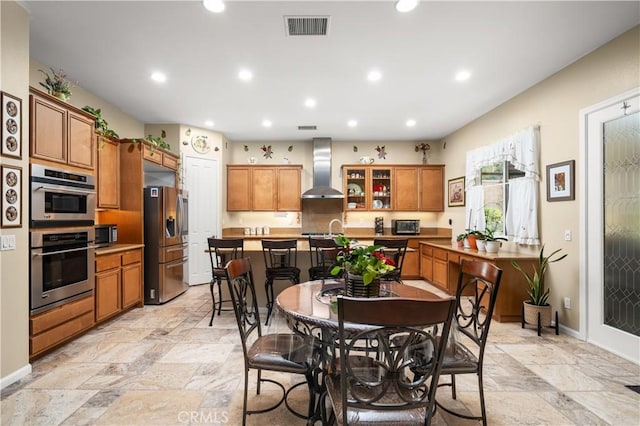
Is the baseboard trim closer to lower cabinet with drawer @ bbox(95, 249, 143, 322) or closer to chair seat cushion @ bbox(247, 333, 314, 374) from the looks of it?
lower cabinet with drawer @ bbox(95, 249, 143, 322)

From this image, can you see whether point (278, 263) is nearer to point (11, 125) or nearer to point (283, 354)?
point (283, 354)

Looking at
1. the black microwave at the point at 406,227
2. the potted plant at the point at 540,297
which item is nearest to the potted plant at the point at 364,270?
the potted plant at the point at 540,297

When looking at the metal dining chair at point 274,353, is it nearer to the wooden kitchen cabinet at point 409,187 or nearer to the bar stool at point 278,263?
the bar stool at point 278,263

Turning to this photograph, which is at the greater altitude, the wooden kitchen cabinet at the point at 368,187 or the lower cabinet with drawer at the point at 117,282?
the wooden kitchen cabinet at the point at 368,187

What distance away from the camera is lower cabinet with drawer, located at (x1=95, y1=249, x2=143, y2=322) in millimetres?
3518

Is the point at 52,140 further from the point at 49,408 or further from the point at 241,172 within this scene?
the point at 241,172

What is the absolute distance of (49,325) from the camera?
2.77 metres

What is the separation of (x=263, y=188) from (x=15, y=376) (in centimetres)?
462

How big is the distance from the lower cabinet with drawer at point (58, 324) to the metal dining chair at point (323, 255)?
98.1 inches

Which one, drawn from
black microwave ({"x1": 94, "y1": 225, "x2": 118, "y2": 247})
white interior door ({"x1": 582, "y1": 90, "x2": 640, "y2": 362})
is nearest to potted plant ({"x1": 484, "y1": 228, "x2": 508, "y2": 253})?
white interior door ({"x1": 582, "y1": 90, "x2": 640, "y2": 362})

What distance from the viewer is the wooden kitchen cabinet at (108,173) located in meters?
3.89

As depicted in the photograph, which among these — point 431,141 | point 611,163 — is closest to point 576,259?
point 611,163

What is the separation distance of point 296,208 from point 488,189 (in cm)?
360

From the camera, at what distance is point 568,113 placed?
3365 millimetres
